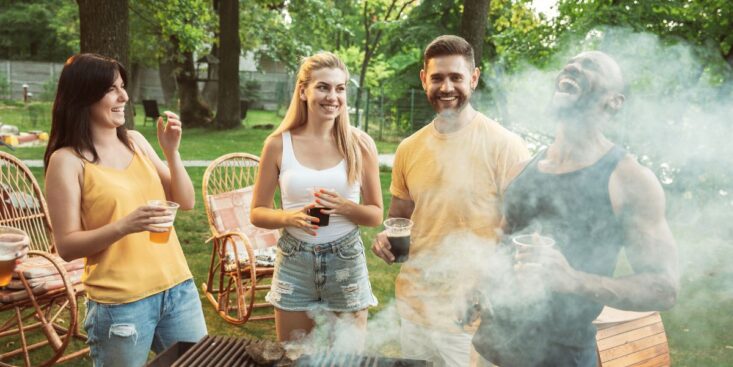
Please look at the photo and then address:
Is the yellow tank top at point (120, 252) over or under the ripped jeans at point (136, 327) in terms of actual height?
over

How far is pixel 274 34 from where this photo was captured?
66.9 ft

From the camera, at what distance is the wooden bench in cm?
336

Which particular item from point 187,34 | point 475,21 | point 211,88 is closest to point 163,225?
point 475,21

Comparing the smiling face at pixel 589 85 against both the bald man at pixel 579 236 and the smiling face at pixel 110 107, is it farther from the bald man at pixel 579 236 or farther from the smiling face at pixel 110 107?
the smiling face at pixel 110 107

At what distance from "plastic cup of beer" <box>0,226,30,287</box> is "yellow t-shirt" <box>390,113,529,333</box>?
172 centimetres

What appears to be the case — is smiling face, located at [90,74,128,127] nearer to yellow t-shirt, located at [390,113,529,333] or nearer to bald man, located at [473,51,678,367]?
yellow t-shirt, located at [390,113,529,333]

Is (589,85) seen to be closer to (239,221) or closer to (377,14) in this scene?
(239,221)

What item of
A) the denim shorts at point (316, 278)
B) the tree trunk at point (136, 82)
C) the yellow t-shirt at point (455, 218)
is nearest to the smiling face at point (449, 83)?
the yellow t-shirt at point (455, 218)

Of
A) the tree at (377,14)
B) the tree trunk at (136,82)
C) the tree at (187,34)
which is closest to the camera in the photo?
the tree at (187,34)

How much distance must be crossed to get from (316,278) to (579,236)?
1405 millimetres

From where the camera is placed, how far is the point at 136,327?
250 centimetres

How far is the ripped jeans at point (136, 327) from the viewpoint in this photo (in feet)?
8.07

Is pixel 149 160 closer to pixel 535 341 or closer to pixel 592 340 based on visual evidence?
pixel 535 341

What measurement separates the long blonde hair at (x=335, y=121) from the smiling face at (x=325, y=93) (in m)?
0.03
